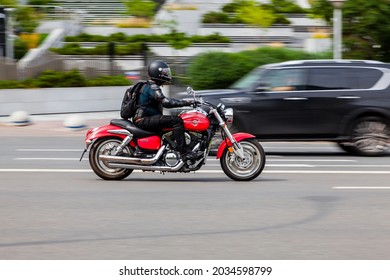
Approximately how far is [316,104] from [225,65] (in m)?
11.1

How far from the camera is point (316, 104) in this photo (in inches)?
640

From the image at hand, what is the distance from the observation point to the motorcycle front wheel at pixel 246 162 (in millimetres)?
12117

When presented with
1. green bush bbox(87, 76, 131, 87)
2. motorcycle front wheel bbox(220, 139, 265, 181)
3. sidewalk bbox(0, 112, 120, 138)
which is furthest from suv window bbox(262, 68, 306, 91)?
green bush bbox(87, 76, 131, 87)

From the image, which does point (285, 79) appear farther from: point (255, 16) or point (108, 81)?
point (255, 16)

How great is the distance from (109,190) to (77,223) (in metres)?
2.38

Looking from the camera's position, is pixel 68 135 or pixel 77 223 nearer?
pixel 77 223

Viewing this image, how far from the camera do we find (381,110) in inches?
644

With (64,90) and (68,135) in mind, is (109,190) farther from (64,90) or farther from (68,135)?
(64,90)

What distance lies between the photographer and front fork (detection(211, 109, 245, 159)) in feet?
39.2

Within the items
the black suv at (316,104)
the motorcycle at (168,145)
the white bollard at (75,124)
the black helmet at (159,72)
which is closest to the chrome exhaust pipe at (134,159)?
the motorcycle at (168,145)

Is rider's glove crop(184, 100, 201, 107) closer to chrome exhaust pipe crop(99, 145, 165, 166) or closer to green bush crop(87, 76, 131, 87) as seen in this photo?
chrome exhaust pipe crop(99, 145, 165, 166)

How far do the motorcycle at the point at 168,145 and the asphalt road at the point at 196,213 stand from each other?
0.93 feet

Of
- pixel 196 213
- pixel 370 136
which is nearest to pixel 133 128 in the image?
pixel 196 213

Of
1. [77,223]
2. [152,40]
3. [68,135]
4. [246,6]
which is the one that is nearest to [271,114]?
[68,135]
